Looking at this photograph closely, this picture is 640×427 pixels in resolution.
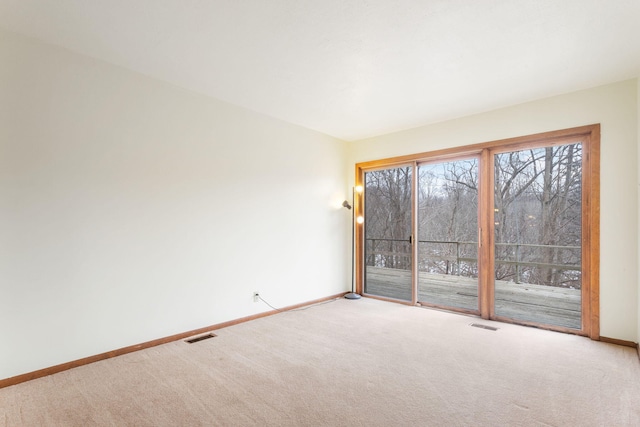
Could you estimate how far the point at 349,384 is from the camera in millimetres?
2334

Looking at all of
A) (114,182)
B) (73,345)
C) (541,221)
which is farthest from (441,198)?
(73,345)

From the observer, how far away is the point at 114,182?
2854mm

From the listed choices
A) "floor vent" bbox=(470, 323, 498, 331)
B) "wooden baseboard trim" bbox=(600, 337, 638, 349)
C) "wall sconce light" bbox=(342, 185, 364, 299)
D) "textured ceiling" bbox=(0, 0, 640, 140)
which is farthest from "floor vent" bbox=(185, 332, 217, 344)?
"wooden baseboard trim" bbox=(600, 337, 638, 349)

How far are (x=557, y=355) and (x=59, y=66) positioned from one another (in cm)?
481

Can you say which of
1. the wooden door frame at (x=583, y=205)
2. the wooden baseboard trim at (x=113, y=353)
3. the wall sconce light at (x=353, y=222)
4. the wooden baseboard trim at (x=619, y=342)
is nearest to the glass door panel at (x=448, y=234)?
the wooden door frame at (x=583, y=205)

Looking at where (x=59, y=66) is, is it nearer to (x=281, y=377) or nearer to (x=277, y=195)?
(x=277, y=195)

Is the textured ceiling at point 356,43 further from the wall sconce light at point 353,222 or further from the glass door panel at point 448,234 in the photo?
the wall sconce light at point 353,222

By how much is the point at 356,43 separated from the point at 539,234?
295cm

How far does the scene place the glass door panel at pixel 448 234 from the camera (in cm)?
423

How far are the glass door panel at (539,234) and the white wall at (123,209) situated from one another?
2.68 metres

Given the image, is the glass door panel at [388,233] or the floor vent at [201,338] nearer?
the floor vent at [201,338]

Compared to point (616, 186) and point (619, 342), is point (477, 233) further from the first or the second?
point (619, 342)

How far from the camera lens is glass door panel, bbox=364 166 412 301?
4.83 m

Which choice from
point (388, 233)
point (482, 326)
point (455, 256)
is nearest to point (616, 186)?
point (455, 256)
